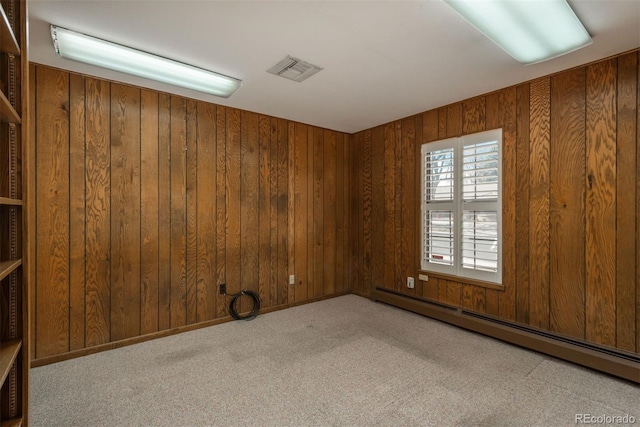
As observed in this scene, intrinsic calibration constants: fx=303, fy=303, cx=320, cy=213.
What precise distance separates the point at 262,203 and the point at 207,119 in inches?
43.1

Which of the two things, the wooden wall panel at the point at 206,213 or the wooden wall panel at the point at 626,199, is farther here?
the wooden wall panel at the point at 206,213

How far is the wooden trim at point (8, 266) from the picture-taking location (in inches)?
42.8

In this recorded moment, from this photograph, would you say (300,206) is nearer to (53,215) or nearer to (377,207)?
(377,207)

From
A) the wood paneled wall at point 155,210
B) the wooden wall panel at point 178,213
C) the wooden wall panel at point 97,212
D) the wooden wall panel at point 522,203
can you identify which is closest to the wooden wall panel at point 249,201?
the wood paneled wall at point 155,210

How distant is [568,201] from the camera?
2.48 metres

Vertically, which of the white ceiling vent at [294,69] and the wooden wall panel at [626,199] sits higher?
the white ceiling vent at [294,69]

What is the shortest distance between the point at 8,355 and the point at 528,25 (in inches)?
121

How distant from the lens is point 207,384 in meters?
2.11

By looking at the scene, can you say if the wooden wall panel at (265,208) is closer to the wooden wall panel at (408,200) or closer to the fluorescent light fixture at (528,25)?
the wooden wall panel at (408,200)

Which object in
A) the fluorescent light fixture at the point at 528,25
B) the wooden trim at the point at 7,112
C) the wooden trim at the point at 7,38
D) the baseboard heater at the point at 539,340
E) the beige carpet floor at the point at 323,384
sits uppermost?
the fluorescent light fixture at the point at 528,25

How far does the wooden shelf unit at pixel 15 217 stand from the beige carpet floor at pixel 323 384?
590 millimetres

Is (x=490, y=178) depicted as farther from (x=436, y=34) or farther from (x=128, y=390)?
(x=128, y=390)

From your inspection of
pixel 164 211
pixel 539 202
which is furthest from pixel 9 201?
pixel 539 202

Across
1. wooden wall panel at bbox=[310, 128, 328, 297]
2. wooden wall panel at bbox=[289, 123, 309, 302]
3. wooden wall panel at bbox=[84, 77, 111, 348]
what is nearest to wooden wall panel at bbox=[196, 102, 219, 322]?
wooden wall panel at bbox=[84, 77, 111, 348]
